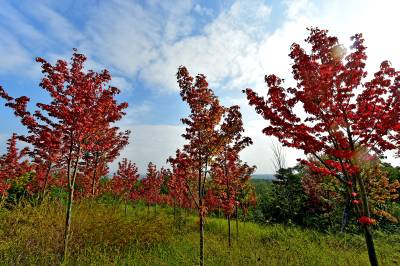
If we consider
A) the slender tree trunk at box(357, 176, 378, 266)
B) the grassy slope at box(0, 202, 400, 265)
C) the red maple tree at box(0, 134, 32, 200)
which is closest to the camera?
the slender tree trunk at box(357, 176, 378, 266)

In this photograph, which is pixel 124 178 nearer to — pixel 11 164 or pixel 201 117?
pixel 11 164

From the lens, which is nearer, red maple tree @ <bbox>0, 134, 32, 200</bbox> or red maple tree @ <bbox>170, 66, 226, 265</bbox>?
red maple tree @ <bbox>170, 66, 226, 265</bbox>

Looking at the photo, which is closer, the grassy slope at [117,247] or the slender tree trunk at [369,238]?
the slender tree trunk at [369,238]

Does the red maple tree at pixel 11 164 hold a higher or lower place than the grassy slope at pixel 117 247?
higher

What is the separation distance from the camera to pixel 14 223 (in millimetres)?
7266

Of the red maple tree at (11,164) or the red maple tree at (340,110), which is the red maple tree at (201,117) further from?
the red maple tree at (11,164)

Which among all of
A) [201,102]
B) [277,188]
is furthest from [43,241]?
[277,188]

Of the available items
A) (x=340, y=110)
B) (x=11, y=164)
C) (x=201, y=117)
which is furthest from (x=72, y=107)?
(x=11, y=164)

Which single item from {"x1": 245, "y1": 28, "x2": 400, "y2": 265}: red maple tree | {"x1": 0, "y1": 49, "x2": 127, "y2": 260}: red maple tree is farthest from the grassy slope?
{"x1": 245, "y1": 28, "x2": 400, "y2": 265}: red maple tree

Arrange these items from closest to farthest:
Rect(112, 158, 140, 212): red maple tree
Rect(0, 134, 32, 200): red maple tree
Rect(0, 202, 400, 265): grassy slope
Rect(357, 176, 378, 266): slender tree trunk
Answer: Rect(357, 176, 378, 266): slender tree trunk → Rect(0, 202, 400, 265): grassy slope → Rect(0, 134, 32, 200): red maple tree → Rect(112, 158, 140, 212): red maple tree

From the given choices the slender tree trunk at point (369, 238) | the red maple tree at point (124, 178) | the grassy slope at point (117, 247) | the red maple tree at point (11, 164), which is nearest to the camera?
the slender tree trunk at point (369, 238)

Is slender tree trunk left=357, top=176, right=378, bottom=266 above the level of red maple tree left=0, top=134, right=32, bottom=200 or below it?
below

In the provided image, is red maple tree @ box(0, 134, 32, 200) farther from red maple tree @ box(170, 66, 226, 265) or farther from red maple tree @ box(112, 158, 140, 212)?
red maple tree @ box(170, 66, 226, 265)

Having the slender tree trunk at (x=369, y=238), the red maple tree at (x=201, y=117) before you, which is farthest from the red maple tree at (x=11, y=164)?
the slender tree trunk at (x=369, y=238)
